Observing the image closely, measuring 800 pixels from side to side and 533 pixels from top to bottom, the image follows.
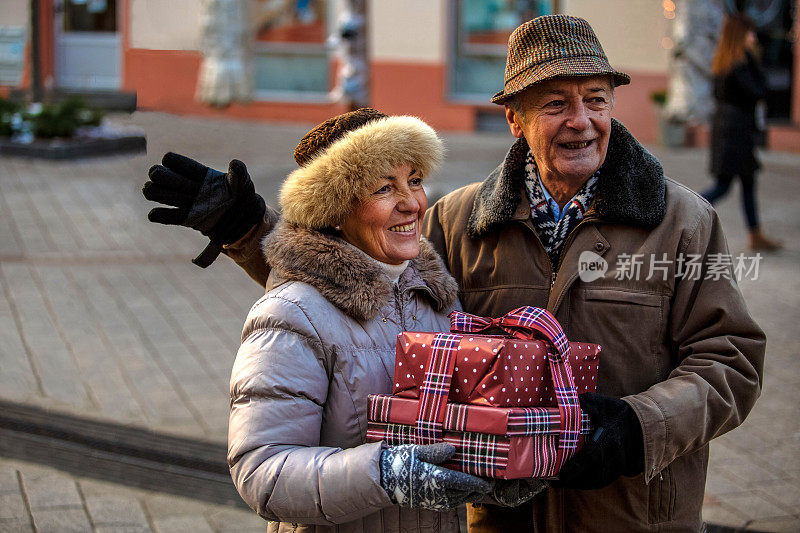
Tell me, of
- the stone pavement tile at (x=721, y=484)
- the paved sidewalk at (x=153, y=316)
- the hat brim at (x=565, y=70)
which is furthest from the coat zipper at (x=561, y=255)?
the stone pavement tile at (x=721, y=484)

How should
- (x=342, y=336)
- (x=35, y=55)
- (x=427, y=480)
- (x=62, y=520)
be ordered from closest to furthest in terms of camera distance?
(x=427, y=480) < (x=342, y=336) < (x=62, y=520) < (x=35, y=55)

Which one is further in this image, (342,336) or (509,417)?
(342,336)

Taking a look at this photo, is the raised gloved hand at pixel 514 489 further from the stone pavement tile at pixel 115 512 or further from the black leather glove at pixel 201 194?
the stone pavement tile at pixel 115 512

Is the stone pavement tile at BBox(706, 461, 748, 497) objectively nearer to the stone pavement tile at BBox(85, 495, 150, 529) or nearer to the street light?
the stone pavement tile at BBox(85, 495, 150, 529)

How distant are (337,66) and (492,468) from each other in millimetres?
16129

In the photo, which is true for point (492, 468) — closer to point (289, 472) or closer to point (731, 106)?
point (289, 472)

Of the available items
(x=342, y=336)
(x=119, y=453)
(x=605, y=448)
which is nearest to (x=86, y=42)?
(x=119, y=453)

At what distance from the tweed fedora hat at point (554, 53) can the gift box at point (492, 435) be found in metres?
0.97

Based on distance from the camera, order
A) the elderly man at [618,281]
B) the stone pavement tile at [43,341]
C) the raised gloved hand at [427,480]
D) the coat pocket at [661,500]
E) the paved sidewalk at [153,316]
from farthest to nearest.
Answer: the stone pavement tile at [43,341], the paved sidewalk at [153,316], the coat pocket at [661,500], the elderly man at [618,281], the raised gloved hand at [427,480]

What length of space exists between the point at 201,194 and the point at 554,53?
1092mm

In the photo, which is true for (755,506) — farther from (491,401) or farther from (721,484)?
(491,401)

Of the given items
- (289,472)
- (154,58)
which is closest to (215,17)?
(154,58)

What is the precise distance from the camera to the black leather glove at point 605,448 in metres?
2.26

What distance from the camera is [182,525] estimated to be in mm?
4203
